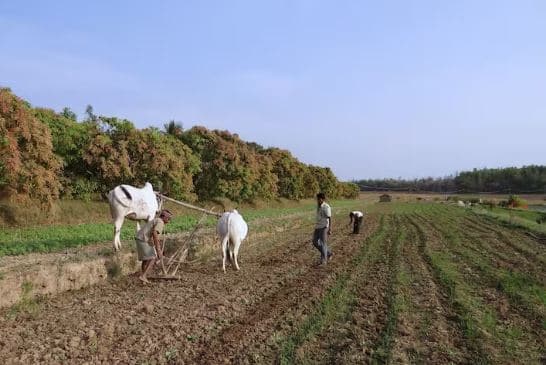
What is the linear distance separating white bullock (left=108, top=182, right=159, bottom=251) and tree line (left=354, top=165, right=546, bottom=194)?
96334 millimetres

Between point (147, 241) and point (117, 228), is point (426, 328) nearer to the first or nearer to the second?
point (147, 241)

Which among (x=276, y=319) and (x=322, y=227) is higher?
(x=322, y=227)

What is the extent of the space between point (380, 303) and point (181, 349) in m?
3.86

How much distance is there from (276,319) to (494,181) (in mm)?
109894

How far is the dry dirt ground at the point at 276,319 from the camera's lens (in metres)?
5.86

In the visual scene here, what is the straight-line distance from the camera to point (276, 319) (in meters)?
7.41

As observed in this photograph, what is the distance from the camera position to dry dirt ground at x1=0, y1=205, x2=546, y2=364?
5.86m

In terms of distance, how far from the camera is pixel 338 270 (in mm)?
11633

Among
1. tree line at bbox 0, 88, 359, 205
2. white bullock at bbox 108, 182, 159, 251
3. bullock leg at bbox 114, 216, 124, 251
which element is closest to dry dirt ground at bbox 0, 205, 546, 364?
bullock leg at bbox 114, 216, 124, 251

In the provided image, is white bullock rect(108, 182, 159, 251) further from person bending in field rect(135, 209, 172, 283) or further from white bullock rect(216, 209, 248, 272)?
white bullock rect(216, 209, 248, 272)

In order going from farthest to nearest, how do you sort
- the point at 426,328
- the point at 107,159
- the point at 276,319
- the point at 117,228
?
1. the point at 107,159
2. the point at 117,228
3. the point at 276,319
4. the point at 426,328

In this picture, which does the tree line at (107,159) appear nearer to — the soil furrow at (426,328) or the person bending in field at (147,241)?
the person bending in field at (147,241)

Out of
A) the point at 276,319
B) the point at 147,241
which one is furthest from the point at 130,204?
the point at 276,319

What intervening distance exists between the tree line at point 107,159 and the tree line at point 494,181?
7577 centimetres
